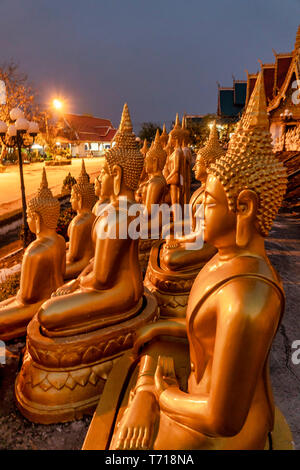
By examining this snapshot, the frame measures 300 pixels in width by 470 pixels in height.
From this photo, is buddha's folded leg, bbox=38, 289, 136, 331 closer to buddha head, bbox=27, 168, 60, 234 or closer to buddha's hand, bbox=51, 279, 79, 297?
buddha's hand, bbox=51, 279, 79, 297

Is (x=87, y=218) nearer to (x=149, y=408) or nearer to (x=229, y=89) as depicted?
(x=149, y=408)

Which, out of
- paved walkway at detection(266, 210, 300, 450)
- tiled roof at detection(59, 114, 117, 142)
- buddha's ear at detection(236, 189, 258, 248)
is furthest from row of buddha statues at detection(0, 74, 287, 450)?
tiled roof at detection(59, 114, 117, 142)

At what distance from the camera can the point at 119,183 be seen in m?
2.57

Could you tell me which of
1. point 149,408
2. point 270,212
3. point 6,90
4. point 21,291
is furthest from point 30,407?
point 6,90

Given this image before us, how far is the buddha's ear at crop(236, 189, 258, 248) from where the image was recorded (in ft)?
4.20

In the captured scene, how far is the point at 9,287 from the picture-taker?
410cm

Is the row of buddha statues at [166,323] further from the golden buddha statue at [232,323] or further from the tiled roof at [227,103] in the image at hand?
the tiled roof at [227,103]

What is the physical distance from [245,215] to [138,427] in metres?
0.95

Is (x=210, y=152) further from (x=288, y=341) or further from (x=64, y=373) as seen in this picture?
(x=64, y=373)

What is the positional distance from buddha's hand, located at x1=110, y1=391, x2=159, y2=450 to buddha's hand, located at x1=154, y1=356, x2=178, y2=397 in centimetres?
7

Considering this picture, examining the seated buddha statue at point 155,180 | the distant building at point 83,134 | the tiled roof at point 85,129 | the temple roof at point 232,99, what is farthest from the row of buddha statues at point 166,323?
the tiled roof at point 85,129

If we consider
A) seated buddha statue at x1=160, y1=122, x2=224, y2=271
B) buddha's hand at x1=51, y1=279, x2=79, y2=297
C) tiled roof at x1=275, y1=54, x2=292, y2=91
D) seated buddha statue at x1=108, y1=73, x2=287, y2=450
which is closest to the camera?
→ seated buddha statue at x1=108, y1=73, x2=287, y2=450

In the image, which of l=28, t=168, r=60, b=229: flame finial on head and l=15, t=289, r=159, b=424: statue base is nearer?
l=15, t=289, r=159, b=424: statue base
